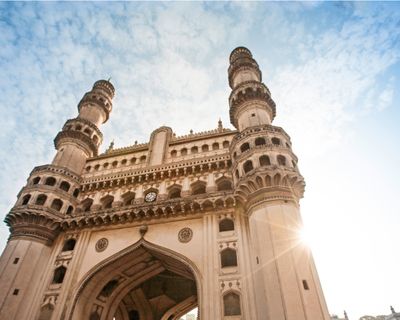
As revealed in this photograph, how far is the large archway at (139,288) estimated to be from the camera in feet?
66.2

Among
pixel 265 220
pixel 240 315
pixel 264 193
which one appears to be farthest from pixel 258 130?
pixel 240 315

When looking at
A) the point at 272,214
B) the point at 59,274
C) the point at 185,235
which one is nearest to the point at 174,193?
the point at 185,235

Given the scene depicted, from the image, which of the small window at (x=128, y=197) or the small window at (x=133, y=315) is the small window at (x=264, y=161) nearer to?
the small window at (x=128, y=197)

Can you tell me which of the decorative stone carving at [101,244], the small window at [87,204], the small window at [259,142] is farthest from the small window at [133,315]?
the small window at [259,142]


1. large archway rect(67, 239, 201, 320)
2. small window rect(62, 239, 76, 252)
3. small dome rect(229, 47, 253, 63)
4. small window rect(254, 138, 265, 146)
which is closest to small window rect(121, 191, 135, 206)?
small window rect(62, 239, 76, 252)

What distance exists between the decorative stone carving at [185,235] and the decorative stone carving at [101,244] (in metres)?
→ 5.53

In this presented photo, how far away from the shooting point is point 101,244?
21797 mm

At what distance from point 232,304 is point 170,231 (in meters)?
6.41

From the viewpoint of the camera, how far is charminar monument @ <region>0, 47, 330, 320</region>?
663 inches

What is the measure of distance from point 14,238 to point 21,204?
277cm

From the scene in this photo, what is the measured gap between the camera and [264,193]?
62.3ft

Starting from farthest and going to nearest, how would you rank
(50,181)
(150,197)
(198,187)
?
(50,181), (150,197), (198,187)

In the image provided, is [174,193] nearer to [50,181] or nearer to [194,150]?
[194,150]

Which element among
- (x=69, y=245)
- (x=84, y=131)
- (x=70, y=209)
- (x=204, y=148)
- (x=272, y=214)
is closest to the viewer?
(x=272, y=214)
